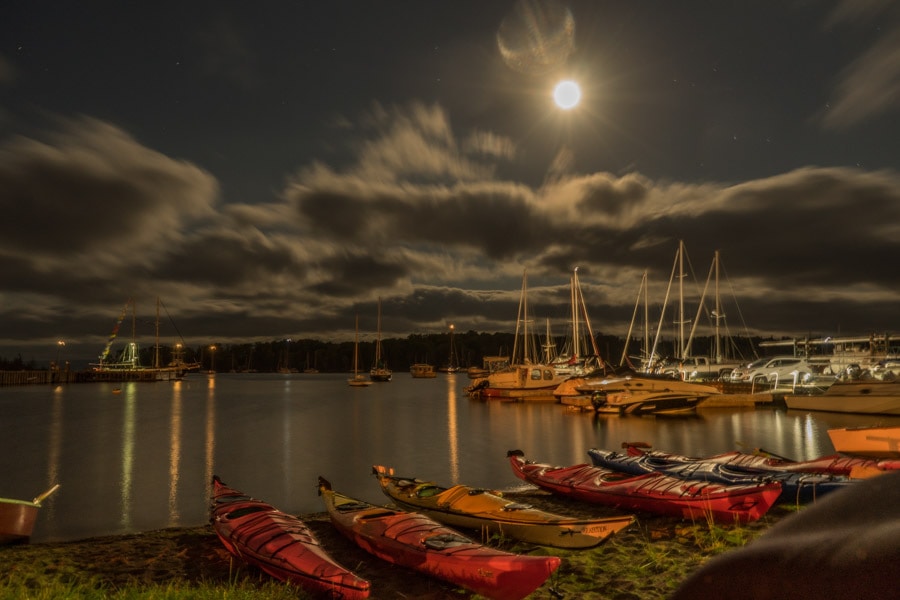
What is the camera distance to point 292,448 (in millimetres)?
31672

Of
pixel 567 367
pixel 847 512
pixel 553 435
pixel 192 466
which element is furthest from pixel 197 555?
pixel 567 367

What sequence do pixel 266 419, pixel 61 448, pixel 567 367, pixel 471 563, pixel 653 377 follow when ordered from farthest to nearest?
pixel 567 367 → pixel 266 419 → pixel 653 377 → pixel 61 448 → pixel 471 563

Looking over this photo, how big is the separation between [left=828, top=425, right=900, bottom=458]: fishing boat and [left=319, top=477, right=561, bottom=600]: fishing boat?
1526cm

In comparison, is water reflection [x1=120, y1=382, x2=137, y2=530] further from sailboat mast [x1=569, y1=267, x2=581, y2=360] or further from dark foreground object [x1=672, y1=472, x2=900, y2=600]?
sailboat mast [x1=569, y1=267, x2=581, y2=360]

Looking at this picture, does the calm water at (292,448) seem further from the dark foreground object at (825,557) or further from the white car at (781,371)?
the dark foreground object at (825,557)

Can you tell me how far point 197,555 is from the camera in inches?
468

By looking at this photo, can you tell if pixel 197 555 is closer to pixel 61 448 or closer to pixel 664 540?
pixel 664 540

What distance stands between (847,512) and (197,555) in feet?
44.0

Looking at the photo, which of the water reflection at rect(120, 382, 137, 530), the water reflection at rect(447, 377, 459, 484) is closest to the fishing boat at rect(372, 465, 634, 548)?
the water reflection at rect(120, 382, 137, 530)

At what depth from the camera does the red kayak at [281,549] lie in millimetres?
8133

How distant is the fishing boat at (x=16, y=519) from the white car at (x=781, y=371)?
4776 centimetres

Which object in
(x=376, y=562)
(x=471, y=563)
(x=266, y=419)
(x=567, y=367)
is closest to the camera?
(x=471, y=563)

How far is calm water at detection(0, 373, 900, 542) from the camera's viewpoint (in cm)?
1900

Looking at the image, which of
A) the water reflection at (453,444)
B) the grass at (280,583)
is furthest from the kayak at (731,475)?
the water reflection at (453,444)
